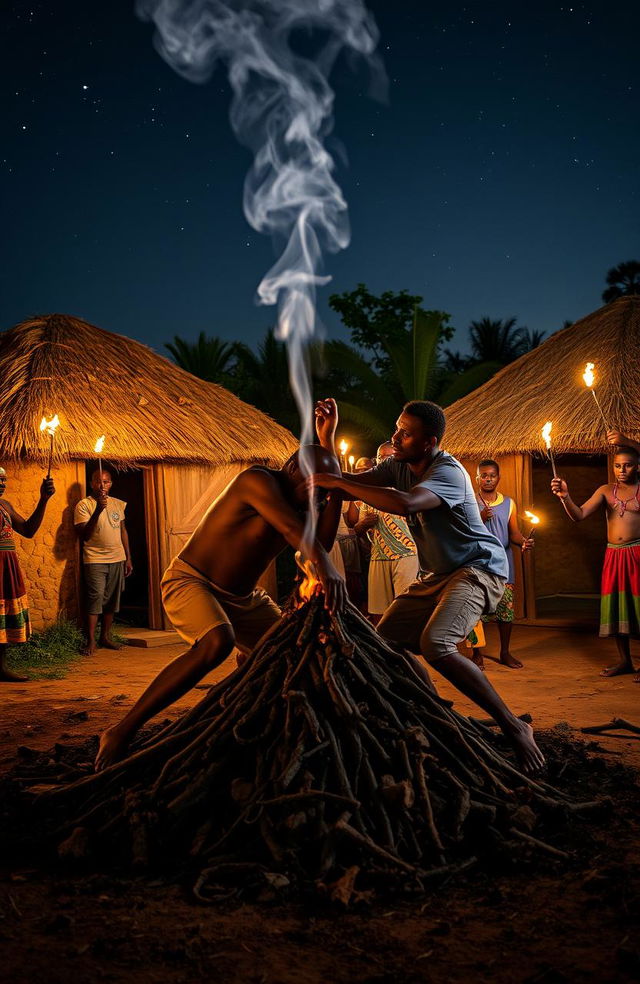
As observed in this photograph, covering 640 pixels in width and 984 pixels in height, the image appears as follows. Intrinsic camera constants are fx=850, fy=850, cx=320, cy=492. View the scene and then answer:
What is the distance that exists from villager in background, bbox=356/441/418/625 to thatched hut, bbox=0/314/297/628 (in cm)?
360

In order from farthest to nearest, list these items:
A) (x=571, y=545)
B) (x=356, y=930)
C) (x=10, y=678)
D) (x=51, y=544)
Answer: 1. (x=571, y=545)
2. (x=51, y=544)
3. (x=10, y=678)
4. (x=356, y=930)

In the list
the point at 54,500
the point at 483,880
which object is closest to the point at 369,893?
the point at 483,880

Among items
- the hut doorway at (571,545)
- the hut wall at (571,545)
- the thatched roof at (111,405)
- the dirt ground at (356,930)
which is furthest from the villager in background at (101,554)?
the hut wall at (571,545)

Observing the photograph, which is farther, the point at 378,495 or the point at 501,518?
the point at 501,518

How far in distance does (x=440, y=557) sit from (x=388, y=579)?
11.8 feet

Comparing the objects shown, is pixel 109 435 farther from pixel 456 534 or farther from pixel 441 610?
pixel 441 610

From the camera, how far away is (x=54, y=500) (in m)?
9.86

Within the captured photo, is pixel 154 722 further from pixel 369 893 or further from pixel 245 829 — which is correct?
pixel 369 893

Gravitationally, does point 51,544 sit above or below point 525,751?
above

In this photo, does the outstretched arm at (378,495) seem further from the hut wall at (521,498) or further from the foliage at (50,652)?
the hut wall at (521,498)

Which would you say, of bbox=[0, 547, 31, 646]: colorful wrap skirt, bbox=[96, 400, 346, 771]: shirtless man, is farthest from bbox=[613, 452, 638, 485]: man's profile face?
bbox=[0, 547, 31, 646]: colorful wrap skirt

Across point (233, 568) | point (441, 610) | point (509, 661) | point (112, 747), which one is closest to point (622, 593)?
point (509, 661)

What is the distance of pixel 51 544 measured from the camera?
9.81 metres

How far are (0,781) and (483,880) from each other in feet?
8.24
